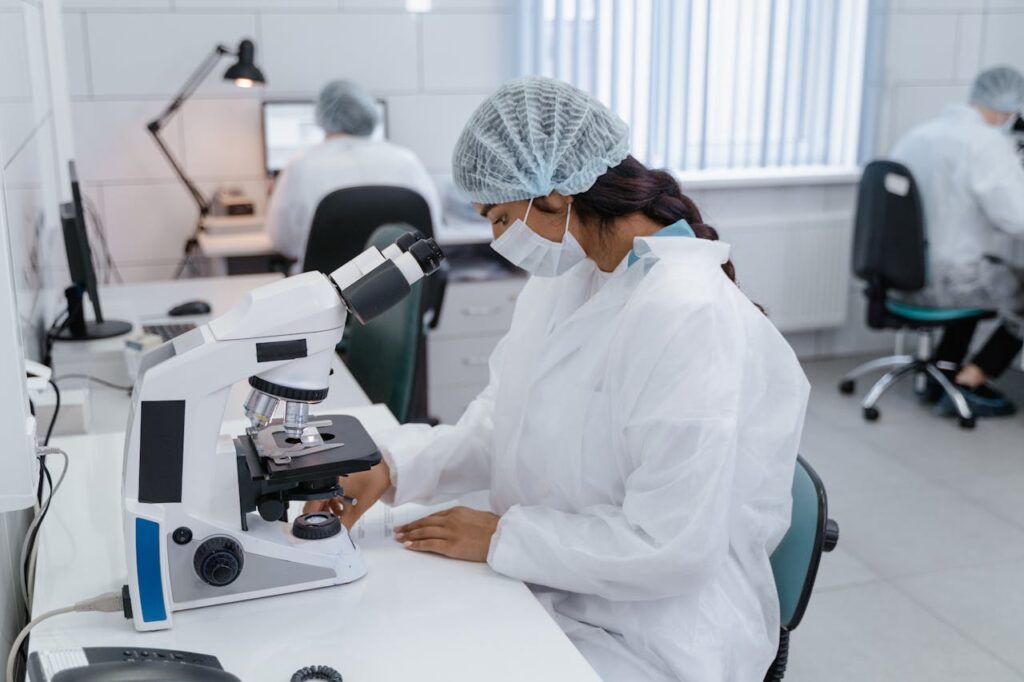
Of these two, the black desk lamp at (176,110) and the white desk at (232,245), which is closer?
the white desk at (232,245)

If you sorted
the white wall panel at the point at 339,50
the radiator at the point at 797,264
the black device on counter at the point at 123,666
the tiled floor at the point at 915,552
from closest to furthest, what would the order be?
the black device on counter at the point at 123,666, the tiled floor at the point at 915,552, the white wall panel at the point at 339,50, the radiator at the point at 797,264

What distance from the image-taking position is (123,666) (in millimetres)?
891

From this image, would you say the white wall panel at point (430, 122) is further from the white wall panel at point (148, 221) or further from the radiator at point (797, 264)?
the radiator at point (797, 264)

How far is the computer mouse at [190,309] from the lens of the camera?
8.62 feet

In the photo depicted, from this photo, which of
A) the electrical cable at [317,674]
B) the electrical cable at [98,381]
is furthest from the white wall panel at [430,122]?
the electrical cable at [317,674]

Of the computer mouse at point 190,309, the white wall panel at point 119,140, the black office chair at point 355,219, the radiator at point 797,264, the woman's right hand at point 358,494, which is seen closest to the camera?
the woman's right hand at point 358,494

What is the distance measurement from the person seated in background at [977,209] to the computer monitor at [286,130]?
83.6 inches

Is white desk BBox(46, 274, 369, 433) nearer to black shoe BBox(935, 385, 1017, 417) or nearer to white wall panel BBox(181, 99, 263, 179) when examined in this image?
white wall panel BBox(181, 99, 263, 179)

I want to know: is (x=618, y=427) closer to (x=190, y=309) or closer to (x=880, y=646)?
(x=880, y=646)

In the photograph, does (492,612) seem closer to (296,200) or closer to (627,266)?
(627,266)

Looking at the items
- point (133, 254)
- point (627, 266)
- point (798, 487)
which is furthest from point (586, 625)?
point (133, 254)

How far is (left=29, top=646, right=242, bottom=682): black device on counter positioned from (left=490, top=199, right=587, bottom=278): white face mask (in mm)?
684

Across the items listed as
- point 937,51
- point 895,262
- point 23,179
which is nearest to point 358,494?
point 23,179

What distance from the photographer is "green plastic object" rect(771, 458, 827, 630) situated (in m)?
1.34
